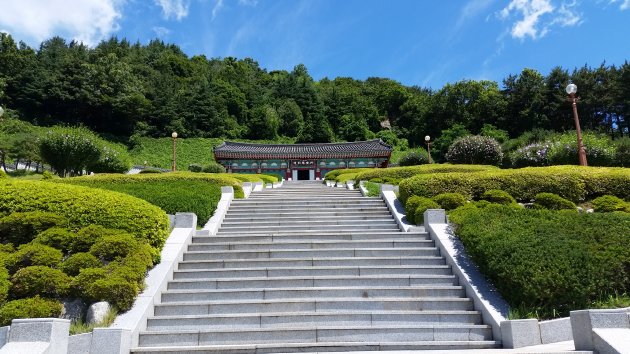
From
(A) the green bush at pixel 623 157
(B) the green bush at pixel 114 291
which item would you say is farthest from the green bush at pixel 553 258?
(A) the green bush at pixel 623 157

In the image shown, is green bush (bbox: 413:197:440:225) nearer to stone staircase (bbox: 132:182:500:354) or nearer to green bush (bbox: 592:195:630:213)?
stone staircase (bbox: 132:182:500:354)

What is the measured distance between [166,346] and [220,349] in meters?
0.88

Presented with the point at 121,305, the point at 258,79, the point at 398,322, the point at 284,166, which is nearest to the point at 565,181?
the point at 398,322

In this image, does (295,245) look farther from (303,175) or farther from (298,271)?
(303,175)

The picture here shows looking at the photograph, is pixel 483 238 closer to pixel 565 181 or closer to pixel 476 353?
pixel 476 353

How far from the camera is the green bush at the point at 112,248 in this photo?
7242 mm

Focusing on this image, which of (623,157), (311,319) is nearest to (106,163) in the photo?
(311,319)

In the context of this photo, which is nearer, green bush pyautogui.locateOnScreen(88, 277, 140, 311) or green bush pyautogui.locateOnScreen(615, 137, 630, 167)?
green bush pyautogui.locateOnScreen(88, 277, 140, 311)

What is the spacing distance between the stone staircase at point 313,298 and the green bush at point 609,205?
4983 mm

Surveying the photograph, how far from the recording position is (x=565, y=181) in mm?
11875

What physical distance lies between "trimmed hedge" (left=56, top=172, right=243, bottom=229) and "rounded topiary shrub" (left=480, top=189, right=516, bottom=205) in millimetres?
7558

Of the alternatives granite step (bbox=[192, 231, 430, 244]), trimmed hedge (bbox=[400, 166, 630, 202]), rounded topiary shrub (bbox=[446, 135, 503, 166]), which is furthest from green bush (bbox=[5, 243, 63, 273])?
rounded topiary shrub (bbox=[446, 135, 503, 166])

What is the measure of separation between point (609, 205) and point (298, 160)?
2797 cm

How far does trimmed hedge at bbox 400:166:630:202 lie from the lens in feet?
38.7
